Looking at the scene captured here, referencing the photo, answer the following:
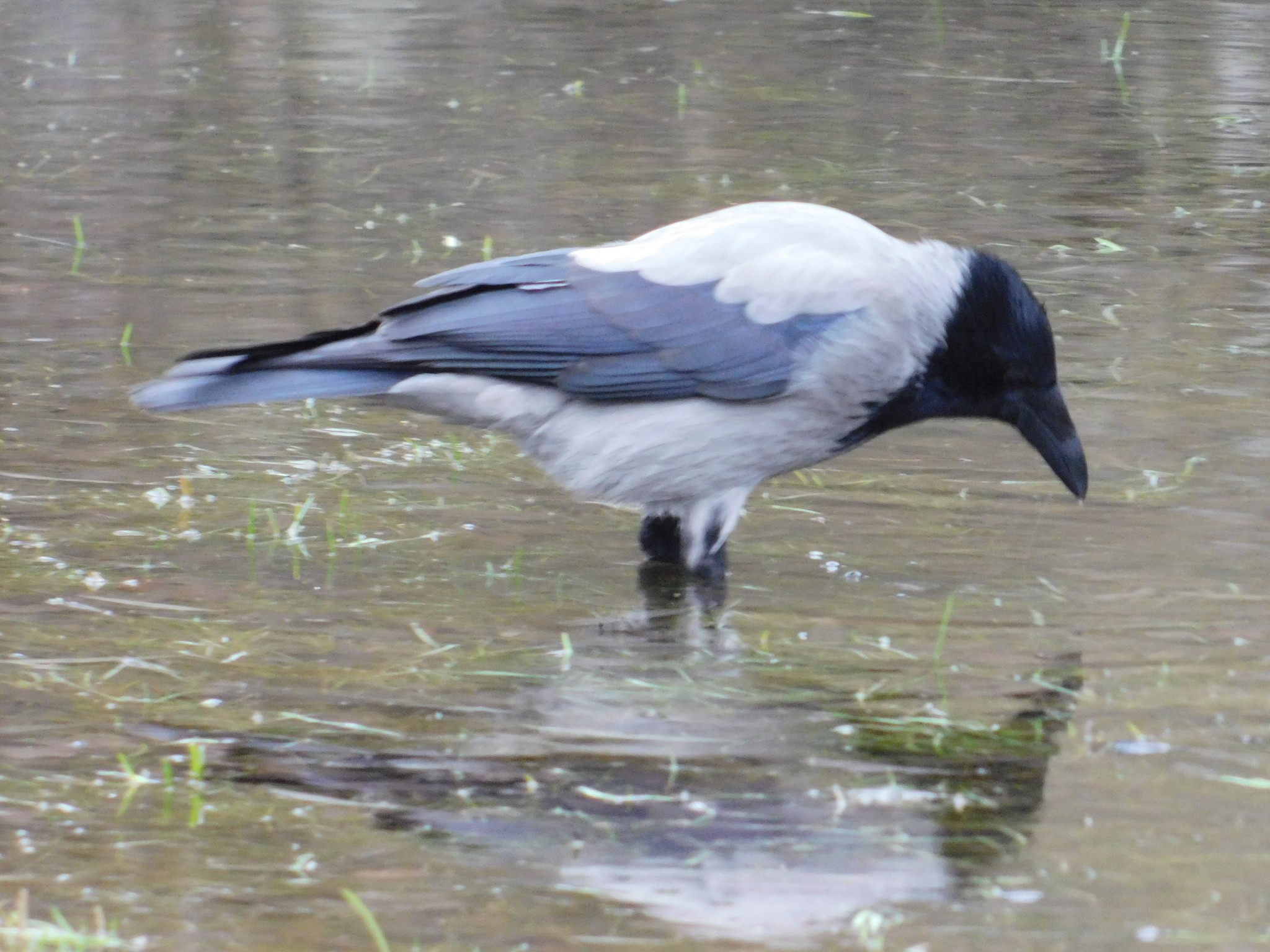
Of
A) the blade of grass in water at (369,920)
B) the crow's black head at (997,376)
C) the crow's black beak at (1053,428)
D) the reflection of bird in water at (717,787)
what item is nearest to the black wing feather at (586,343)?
the crow's black head at (997,376)

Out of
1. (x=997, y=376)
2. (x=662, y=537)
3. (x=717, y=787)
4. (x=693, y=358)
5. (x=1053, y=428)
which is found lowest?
(x=662, y=537)

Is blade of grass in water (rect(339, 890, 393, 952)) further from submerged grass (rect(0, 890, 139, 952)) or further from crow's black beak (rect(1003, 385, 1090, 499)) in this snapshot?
crow's black beak (rect(1003, 385, 1090, 499))

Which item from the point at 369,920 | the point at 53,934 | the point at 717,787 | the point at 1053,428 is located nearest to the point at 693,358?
the point at 1053,428

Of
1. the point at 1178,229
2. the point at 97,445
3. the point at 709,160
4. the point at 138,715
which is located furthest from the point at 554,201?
the point at 138,715

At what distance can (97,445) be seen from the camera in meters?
6.55

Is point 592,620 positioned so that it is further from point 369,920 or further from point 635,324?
point 369,920

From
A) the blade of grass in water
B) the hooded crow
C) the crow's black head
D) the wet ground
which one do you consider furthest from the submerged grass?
the crow's black head

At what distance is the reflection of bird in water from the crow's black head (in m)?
1.03

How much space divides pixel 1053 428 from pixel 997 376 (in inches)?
8.8

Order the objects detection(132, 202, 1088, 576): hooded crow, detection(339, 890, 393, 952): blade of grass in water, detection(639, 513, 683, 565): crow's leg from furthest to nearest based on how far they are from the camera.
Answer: detection(639, 513, 683, 565): crow's leg → detection(132, 202, 1088, 576): hooded crow → detection(339, 890, 393, 952): blade of grass in water

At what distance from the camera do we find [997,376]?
19.3 ft

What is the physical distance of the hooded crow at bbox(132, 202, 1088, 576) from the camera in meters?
5.61

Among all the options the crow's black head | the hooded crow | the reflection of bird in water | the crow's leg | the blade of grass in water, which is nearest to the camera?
the blade of grass in water

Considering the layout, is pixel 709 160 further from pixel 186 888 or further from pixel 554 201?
pixel 186 888
